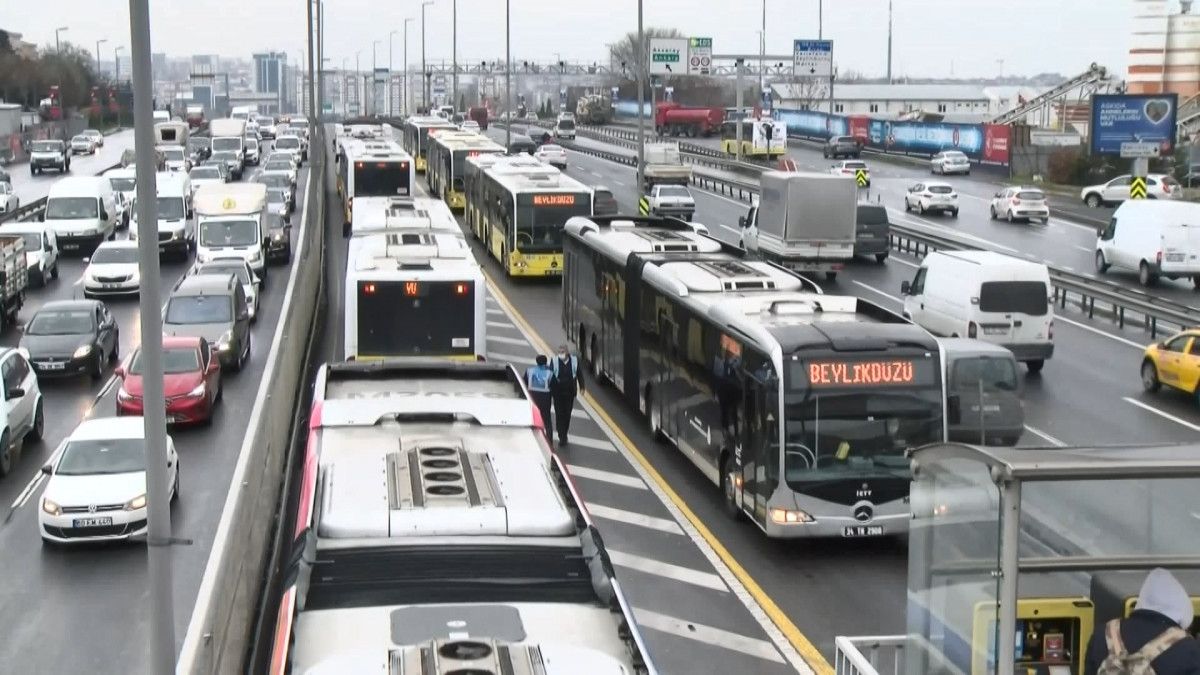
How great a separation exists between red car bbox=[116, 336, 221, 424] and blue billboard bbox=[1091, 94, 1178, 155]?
156 ft

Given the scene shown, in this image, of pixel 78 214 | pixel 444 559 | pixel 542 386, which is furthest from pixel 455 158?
pixel 444 559

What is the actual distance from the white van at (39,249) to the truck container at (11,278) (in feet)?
14.0

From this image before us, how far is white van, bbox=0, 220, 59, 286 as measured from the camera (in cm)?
4294

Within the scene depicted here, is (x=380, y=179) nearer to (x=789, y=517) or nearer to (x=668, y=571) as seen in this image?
(x=668, y=571)

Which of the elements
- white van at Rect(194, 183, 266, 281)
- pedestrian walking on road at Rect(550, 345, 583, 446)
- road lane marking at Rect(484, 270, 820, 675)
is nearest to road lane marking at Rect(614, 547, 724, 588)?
road lane marking at Rect(484, 270, 820, 675)

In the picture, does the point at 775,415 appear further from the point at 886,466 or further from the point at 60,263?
the point at 60,263

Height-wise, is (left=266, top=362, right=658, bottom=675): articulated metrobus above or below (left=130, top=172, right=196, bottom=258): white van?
above

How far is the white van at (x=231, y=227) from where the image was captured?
42281mm

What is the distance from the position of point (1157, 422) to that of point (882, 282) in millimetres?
17447

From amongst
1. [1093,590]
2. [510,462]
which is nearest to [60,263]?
[510,462]

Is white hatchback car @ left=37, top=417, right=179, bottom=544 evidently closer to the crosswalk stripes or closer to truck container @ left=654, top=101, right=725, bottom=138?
the crosswalk stripes

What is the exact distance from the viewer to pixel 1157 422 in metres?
25.6

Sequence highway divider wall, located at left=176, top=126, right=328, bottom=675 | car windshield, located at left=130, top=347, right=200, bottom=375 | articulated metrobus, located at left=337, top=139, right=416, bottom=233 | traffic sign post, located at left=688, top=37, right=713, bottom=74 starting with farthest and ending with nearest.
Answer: traffic sign post, located at left=688, top=37, right=713, bottom=74
articulated metrobus, located at left=337, top=139, right=416, bottom=233
car windshield, located at left=130, top=347, right=200, bottom=375
highway divider wall, located at left=176, top=126, right=328, bottom=675

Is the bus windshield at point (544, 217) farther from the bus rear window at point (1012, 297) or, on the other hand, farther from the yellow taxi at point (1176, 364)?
the yellow taxi at point (1176, 364)
